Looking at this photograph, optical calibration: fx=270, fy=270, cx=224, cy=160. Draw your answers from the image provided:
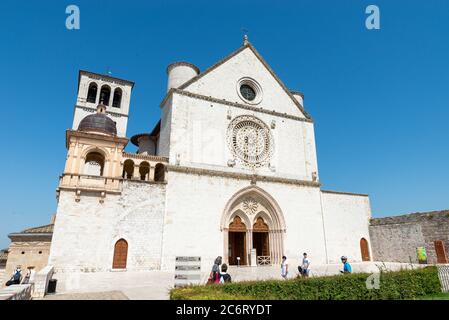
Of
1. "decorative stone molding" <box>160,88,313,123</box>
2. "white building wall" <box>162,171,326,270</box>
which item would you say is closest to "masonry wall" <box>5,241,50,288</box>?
"white building wall" <box>162,171,326,270</box>

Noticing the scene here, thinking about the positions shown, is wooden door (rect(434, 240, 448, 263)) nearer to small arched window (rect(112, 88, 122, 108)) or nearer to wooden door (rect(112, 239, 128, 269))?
wooden door (rect(112, 239, 128, 269))

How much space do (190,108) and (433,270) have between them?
57.4 feet

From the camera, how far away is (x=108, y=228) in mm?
16438

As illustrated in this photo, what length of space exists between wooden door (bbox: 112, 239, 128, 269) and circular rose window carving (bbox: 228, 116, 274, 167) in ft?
34.8

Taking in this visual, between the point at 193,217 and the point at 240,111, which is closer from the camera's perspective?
the point at 193,217

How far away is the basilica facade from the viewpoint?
54.1ft

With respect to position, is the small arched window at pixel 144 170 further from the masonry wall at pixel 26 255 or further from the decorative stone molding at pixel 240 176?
the masonry wall at pixel 26 255

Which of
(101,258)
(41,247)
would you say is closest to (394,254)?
(101,258)

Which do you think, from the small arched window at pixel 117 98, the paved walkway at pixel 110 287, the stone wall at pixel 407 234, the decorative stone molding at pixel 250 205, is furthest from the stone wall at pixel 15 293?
the small arched window at pixel 117 98

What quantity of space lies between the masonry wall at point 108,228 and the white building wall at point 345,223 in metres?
14.7

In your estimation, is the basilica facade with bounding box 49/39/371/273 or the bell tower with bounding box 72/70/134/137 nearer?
the basilica facade with bounding box 49/39/371/273
